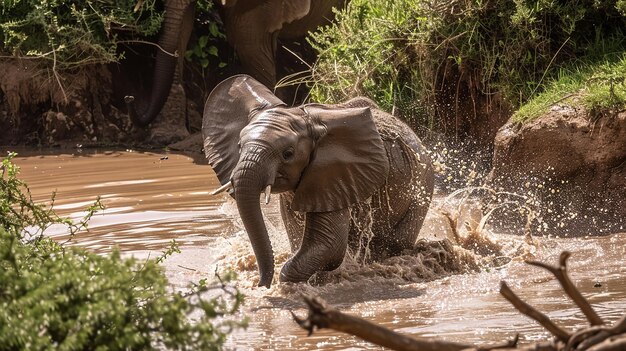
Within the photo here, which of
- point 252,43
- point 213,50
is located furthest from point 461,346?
point 213,50

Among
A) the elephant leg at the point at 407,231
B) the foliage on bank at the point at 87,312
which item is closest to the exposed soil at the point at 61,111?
the elephant leg at the point at 407,231

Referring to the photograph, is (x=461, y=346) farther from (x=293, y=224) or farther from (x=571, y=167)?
(x=571, y=167)

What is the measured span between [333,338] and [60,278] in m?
2.23

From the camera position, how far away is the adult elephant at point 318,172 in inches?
273

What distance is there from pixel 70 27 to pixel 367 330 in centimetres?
1067

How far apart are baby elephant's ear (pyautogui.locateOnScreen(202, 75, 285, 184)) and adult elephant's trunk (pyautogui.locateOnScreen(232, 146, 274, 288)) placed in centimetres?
63

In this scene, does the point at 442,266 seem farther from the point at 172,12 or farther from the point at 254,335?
the point at 172,12

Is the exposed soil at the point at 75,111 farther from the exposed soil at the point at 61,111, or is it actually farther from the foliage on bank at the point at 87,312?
the foliage on bank at the point at 87,312

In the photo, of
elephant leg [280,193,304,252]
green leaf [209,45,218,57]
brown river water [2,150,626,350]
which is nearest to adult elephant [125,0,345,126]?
green leaf [209,45,218,57]

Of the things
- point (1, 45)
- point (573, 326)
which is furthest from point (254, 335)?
point (1, 45)

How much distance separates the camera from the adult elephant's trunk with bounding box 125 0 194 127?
13188 mm

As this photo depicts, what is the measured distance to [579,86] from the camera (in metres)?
9.08

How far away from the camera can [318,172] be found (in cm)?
730

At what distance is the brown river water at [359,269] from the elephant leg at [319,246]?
0.09 meters
